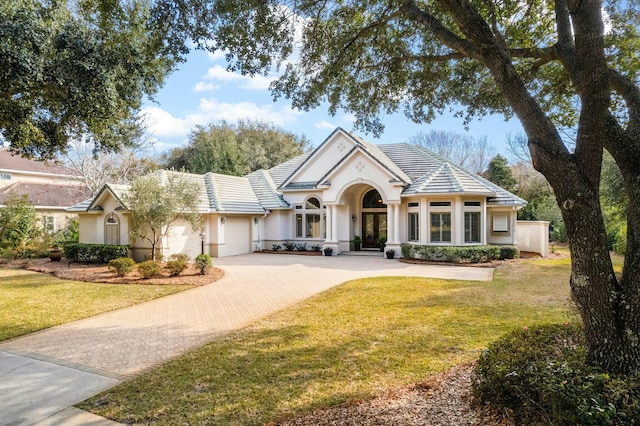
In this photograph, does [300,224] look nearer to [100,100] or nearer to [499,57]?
[100,100]

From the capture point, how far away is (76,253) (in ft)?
66.5

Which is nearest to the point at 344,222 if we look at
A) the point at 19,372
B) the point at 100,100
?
the point at 100,100

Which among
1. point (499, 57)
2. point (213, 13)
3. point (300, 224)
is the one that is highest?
point (213, 13)

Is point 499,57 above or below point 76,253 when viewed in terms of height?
above

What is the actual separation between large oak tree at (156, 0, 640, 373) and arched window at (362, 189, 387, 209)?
50.1ft

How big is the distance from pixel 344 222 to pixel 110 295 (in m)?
15.8

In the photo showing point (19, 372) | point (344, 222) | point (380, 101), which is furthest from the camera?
point (344, 222)

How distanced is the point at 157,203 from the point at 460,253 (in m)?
15.7

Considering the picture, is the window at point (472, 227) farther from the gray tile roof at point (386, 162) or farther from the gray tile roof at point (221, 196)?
the gray tile roof at point (221, 196)

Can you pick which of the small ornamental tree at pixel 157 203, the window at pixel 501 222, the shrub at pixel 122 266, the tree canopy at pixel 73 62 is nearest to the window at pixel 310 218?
the small ornamental tree at pixel 157 203

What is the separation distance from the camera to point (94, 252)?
19.7m

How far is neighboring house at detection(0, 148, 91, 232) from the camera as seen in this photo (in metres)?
31.8

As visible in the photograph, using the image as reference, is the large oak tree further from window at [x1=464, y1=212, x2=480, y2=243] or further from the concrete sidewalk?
window at [x1=464, y1=212, x2=480, y2=243]

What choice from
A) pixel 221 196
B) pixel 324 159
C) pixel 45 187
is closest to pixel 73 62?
pixel 221 196
